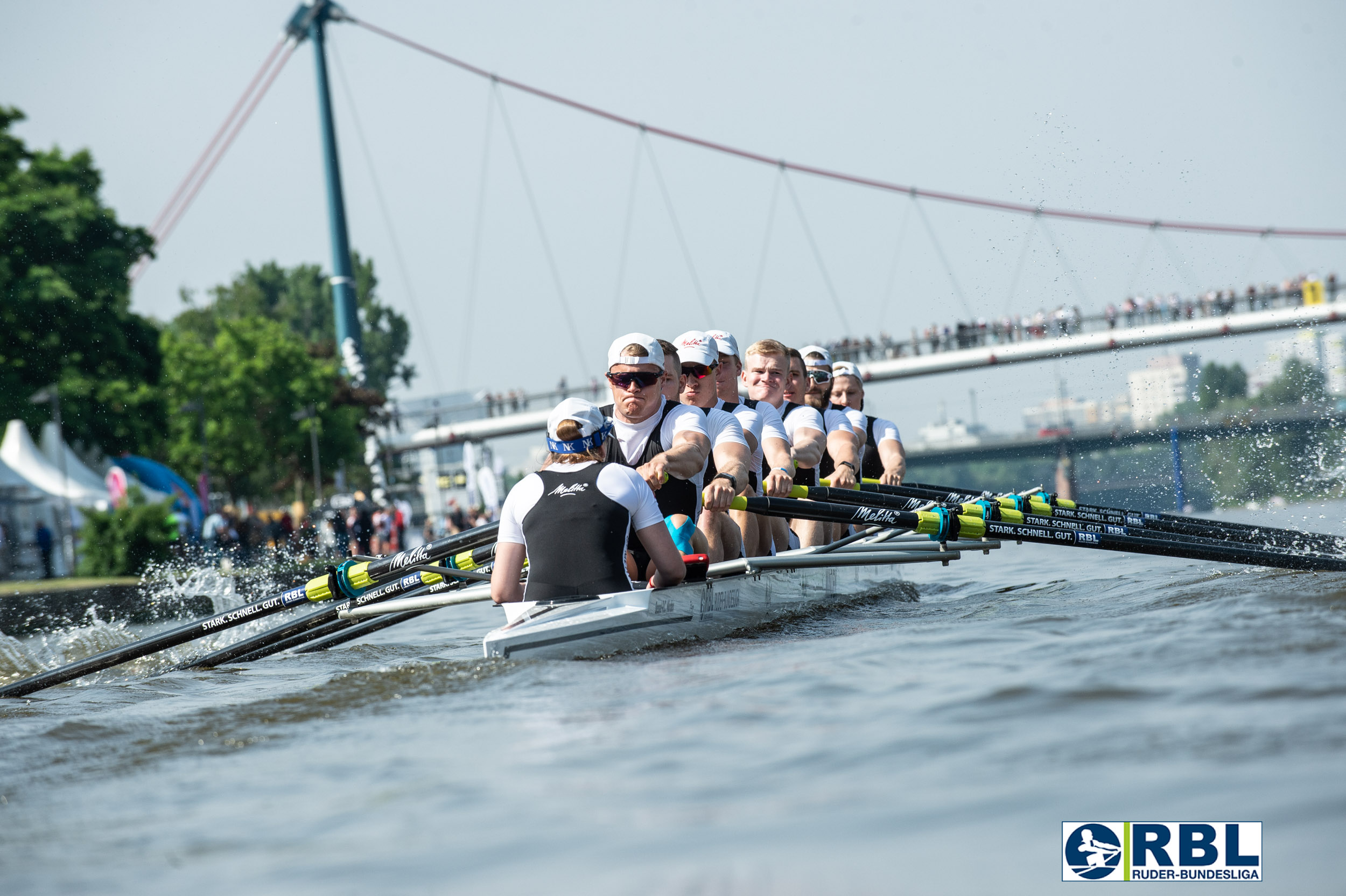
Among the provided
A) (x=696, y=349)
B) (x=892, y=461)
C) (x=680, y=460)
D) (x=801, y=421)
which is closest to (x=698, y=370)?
(x=696, y=349)

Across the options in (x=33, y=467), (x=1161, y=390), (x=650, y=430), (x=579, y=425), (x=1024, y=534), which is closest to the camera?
(x=579, y=425)

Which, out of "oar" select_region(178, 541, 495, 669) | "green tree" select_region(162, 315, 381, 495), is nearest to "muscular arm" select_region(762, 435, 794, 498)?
"oar" select_region(178, 541, 495, 669)

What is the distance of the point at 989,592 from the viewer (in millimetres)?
9328

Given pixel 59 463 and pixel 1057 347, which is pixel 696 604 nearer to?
pixel 59 463

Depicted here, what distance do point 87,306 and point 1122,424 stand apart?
131 ft

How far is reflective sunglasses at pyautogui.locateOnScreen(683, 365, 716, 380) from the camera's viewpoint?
24.9ft

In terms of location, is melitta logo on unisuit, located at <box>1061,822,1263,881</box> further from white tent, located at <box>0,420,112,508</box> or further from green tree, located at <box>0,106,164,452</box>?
green tree, located at <box>0,106,164,452</box>

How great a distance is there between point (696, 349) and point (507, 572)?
8.10 feet

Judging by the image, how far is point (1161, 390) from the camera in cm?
1772

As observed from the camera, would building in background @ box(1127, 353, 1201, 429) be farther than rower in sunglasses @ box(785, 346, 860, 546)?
Yes

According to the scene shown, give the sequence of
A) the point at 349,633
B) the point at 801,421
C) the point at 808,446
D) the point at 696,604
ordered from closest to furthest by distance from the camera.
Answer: the point at 696,604, the point at 349,633, the point at 808,446, the point at 801,421

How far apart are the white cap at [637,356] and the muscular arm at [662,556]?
1133mm

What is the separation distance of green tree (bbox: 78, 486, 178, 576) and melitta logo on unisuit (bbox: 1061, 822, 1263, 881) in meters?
21.1

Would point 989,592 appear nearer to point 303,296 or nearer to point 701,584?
point 701,584
